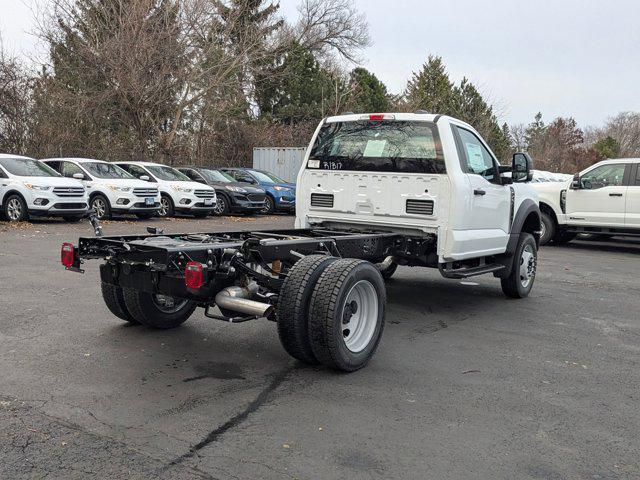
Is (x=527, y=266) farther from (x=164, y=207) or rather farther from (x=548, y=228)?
(x=164, y=207)

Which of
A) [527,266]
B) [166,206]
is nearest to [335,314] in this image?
[527,266]

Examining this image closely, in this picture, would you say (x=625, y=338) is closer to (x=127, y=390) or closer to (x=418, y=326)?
(x=418, y=326)

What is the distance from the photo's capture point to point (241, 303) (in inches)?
183

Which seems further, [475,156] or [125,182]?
[125,182]

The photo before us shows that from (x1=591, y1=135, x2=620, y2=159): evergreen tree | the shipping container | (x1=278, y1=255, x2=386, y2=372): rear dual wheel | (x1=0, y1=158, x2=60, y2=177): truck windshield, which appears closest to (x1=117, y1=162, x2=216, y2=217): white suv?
(x1=0, y1=158, x2=60, y2=177): truck windshield

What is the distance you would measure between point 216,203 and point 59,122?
8.45m

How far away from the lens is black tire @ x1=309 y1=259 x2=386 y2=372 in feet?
14.9

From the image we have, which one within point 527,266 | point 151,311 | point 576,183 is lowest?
point 151,311

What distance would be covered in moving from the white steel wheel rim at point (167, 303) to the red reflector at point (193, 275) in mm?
1648

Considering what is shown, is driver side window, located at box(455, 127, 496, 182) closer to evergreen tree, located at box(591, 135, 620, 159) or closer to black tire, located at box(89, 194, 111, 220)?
black tire, located at box(89, 194, 111, 220)

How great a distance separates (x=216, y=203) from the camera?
806 inches

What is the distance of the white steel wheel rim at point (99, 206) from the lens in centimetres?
1684

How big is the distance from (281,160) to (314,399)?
23.8 m

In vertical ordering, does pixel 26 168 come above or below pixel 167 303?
above
